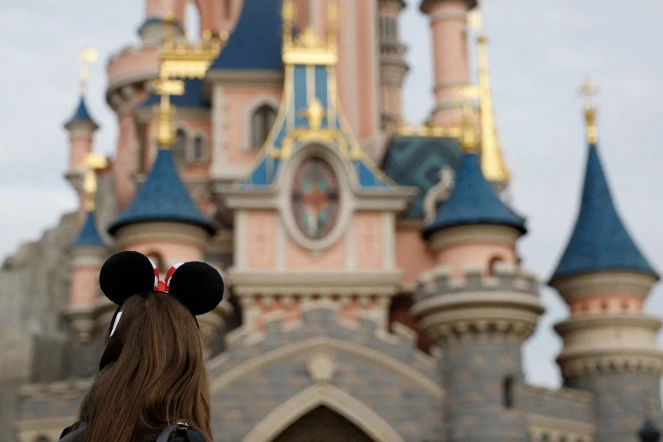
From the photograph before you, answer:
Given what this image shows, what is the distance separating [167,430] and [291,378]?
13345 millimetres

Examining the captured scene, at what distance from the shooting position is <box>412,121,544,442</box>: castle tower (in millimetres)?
15109

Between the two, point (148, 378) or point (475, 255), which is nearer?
point (148, 378)

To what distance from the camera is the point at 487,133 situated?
2192cm

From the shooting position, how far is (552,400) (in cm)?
1628

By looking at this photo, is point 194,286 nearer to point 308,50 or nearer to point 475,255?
point 475,255

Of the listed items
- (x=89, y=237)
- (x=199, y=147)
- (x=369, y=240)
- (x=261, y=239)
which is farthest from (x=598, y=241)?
(x=89, y=237)

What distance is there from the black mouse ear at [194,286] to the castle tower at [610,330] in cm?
1542

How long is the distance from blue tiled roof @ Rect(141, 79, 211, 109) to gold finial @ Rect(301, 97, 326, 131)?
388cm

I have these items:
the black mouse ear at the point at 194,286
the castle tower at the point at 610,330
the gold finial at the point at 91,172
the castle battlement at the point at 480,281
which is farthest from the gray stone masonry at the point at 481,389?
the black mouse ear at the point at 194,286

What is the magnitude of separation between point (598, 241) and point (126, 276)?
16237 millimetres

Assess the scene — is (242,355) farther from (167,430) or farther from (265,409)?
(167,430)

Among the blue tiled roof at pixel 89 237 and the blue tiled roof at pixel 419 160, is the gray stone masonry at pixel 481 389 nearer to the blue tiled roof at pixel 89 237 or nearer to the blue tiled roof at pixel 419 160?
the blue tiled roof at pixel 419 160

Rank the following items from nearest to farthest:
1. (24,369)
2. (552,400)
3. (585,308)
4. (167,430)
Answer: (167,430) < (552,400) < (585,308) < (24,369)

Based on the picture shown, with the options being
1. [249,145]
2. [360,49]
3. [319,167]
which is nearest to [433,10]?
[360,49]
